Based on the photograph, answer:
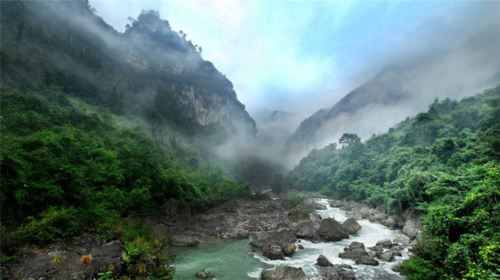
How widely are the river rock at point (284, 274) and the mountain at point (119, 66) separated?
56.2 meters

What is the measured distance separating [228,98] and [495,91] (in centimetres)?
12880

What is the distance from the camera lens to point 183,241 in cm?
2772

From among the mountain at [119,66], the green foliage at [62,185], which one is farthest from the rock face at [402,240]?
the mountain at [119,66]

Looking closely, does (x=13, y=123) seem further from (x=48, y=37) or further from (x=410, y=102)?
(x=410, y=102)

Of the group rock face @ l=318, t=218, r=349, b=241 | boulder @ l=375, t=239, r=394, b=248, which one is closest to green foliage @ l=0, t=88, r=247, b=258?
rock face @ l=318, t=218, r=349, b=241

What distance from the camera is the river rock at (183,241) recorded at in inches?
1080

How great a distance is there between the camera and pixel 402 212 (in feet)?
121

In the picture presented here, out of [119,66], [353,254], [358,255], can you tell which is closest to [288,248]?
[353,254]

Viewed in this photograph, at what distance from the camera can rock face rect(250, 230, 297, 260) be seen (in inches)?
925

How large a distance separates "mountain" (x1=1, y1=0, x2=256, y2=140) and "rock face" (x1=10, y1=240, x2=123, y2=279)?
53.1m

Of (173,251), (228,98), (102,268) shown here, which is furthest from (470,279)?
(228,98)

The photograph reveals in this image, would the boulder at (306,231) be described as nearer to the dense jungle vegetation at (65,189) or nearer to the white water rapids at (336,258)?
the white water rapids at (336,258)

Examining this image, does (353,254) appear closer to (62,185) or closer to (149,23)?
(62,185)

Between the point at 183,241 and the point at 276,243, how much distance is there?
29.7ft
